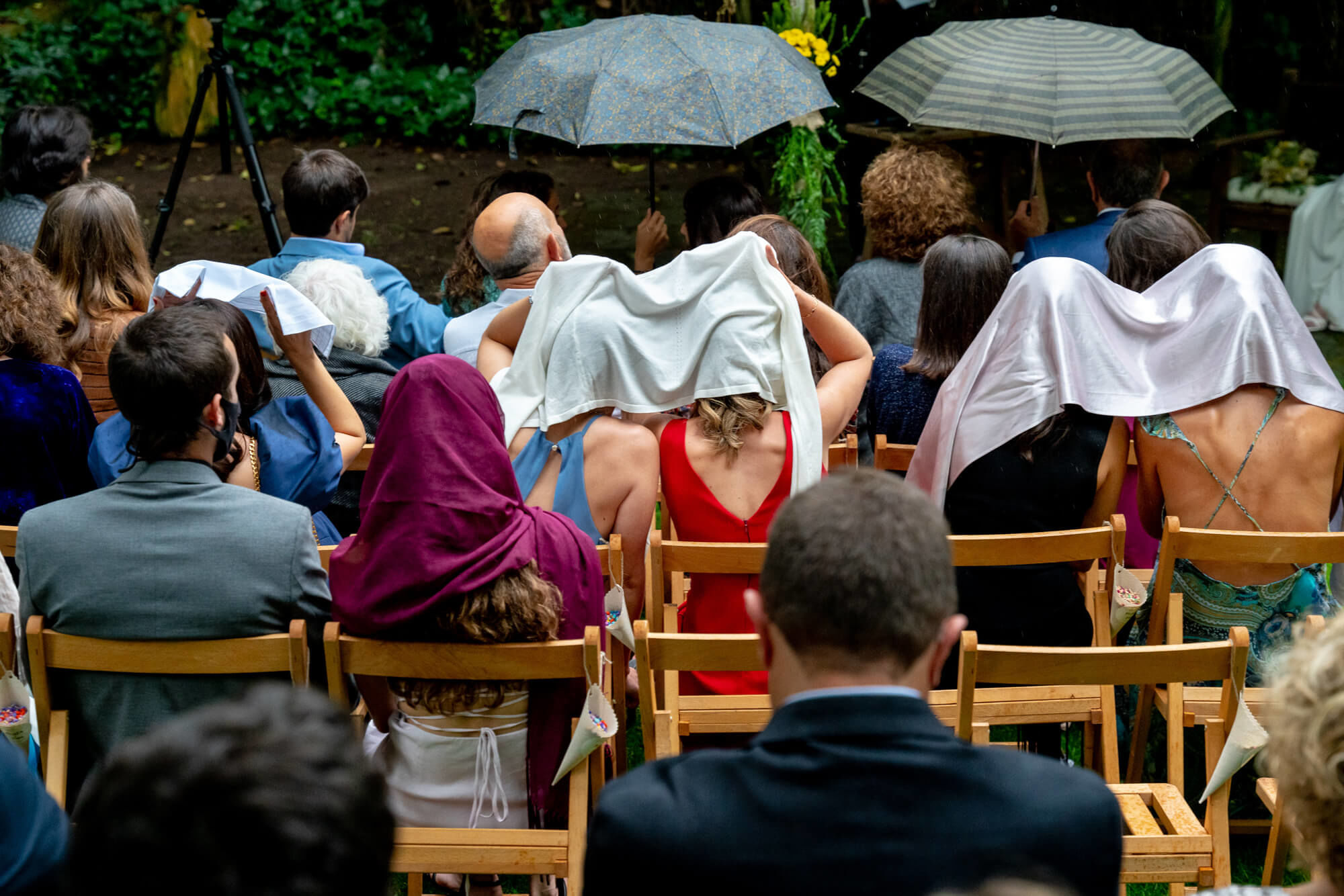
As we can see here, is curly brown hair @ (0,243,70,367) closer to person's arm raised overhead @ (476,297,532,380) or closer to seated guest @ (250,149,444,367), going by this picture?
seated guest @ (250,149,444,367)

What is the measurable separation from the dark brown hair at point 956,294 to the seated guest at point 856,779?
223 centimetres

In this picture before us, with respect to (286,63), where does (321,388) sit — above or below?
below

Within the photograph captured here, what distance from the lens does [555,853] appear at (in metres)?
2.44

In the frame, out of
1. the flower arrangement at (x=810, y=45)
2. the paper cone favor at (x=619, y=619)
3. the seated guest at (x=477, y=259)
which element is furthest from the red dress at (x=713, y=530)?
the flower arrangement at (x=810, y=45)

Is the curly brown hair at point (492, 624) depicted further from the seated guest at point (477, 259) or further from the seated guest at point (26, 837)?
the seated guest at point (477, 259)

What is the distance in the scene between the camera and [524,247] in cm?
404

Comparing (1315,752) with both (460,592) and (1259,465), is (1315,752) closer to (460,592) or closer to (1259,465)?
(460,592)

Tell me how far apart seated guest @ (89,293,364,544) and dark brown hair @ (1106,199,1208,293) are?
222cm

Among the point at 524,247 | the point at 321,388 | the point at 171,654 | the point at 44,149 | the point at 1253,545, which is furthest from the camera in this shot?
the point at 44,149

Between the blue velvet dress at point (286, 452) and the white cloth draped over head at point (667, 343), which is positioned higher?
the white cloth draped over head at point (667, 343)

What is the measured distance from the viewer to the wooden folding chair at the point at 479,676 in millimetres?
2363

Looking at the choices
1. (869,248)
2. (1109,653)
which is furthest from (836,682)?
(869,248)

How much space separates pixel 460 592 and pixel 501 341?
1.39 m

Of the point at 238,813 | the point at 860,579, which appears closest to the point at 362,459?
the point at 860,579
